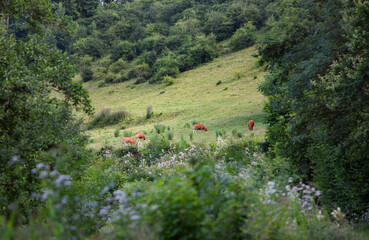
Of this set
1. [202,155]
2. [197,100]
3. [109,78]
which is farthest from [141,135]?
[109,78]

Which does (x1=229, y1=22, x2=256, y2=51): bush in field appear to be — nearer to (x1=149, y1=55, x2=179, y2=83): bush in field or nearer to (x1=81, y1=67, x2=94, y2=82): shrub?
(x1=149, y1=55, x2=179, y2=83): bush in field

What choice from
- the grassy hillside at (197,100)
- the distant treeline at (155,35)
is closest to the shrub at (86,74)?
the distant treeline at (155,35)

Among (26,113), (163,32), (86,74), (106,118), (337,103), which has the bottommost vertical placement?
(106,118)

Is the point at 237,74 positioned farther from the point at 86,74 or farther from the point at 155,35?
the point at 155,35

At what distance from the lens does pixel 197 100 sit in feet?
132

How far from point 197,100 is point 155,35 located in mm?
43453

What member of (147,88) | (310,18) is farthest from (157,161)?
(147,88)

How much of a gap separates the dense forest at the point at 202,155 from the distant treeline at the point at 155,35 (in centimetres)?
4214

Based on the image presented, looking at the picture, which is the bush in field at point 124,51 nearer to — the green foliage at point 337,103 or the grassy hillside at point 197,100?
the grassy hillside at point 197,100

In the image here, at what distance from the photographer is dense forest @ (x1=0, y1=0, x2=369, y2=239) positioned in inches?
127

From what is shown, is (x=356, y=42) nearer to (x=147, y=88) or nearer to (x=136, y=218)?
(x=136, y=218)

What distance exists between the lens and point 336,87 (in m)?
8.74

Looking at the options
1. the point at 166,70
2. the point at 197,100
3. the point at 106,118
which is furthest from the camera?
the point at 166,70

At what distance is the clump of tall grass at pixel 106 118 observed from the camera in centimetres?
3531
